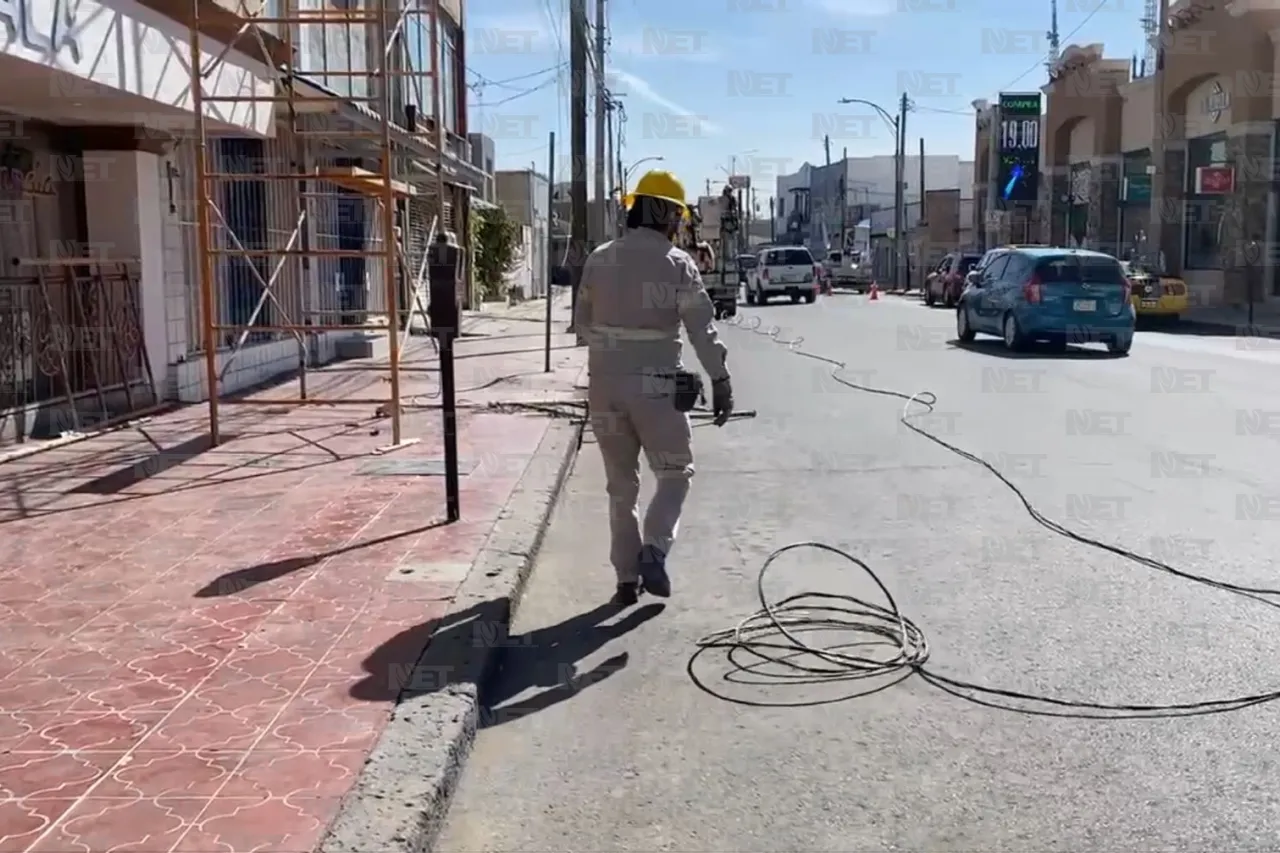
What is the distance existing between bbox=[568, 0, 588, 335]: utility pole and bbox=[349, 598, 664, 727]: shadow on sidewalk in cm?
1710

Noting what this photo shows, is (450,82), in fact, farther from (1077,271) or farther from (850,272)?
(850,272)

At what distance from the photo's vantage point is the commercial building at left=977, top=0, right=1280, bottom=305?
34.1m

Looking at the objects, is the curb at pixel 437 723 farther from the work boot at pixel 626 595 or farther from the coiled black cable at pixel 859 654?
the coiled black cable at pixel 859 654

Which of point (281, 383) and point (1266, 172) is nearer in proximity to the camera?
point (281, 383)

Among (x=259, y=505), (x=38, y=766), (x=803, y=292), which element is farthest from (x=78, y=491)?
(x=803, y=292)

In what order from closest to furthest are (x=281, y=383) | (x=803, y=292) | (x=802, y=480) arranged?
1. (x=802, y=480)
2. (x=281, y=383)
3. (x=803, y=292)

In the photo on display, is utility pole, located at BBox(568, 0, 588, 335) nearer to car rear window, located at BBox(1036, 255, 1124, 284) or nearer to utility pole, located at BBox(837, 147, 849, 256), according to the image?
car rear window, located at BBox(1036, 255, 1124, 284)

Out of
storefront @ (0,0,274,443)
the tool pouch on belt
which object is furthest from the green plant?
the tool pouch on belt

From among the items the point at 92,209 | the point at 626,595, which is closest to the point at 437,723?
the point at 626,595

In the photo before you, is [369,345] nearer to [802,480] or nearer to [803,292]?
[802,480]

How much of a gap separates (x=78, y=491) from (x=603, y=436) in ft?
13.5

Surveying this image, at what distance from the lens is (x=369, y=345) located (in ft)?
62.9

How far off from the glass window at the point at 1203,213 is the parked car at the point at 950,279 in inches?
236

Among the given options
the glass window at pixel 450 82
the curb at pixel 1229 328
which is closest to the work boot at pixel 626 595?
the glass window at pixel 450 82
